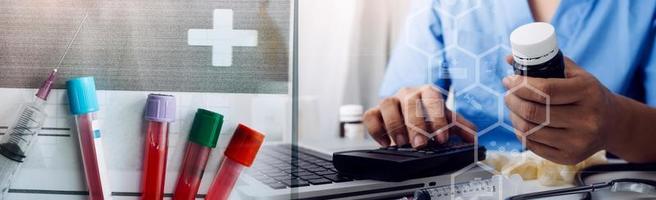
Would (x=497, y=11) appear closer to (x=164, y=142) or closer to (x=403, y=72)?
(x=403, y=72)

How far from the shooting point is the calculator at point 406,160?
616 mm

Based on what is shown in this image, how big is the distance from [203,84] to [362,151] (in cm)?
24

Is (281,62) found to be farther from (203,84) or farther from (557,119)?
(557,119)

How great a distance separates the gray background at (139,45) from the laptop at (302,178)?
47 mm

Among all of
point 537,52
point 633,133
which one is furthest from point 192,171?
point 633,133

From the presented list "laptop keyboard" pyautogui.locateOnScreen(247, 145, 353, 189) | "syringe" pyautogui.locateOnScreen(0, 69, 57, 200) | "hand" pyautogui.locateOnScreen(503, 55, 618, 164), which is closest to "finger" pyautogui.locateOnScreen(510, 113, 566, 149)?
"hand" pyautogui.locateOnScreen(503, 55, 618, 164)

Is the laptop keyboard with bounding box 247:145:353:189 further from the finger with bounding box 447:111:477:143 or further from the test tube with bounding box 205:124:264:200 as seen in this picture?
the finger with bounding box 447:111:477:143

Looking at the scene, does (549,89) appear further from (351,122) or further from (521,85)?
(351,122)

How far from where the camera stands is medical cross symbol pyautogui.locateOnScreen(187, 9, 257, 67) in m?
0.67

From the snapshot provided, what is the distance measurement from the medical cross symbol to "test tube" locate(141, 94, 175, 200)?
0.09m

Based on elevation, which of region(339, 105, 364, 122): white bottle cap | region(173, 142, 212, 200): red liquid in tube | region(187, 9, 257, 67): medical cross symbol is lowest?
region(173, 142, 212, 200): red liquid in tube

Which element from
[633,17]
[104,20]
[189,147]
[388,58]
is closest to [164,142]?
[189,147]

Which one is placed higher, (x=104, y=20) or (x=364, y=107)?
(x=104, y=20)

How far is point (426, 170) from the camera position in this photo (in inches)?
24.7
